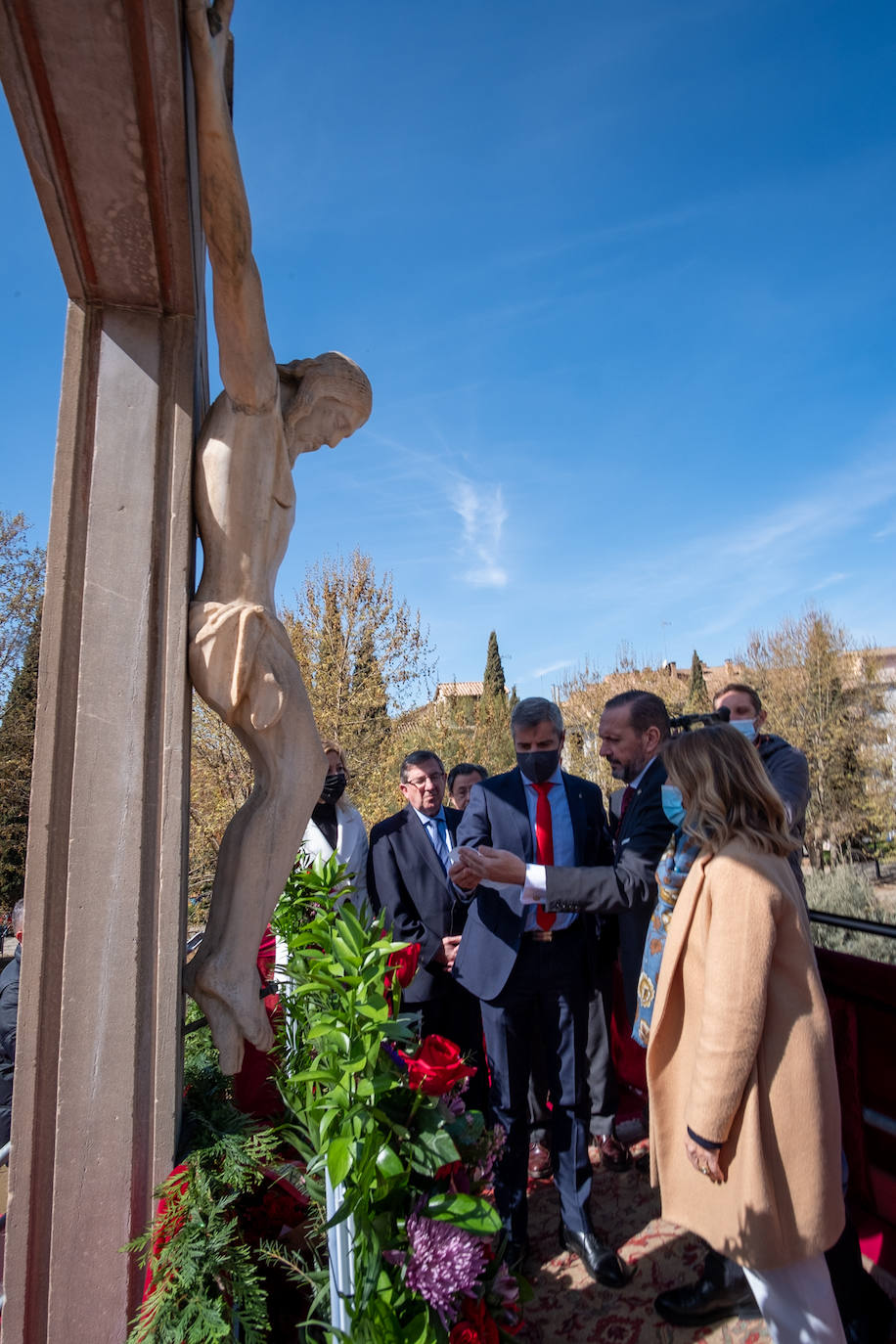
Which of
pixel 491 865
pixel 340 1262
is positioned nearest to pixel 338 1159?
pixel 340 1262

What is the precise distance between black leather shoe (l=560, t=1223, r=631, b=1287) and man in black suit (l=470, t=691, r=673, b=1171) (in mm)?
827

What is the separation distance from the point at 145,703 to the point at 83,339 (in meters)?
0.95

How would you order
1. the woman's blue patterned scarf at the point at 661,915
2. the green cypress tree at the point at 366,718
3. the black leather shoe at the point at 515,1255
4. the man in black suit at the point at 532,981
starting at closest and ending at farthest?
the woman's blue patterned scarf at the point at 661,915, the black leather shoe at the point at 515,1255, the man in black suit at the point at 532,981, the green cypress tree at the point at 366,718

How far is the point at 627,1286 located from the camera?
252 centimetres

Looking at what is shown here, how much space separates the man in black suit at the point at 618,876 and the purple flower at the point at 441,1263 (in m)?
1.11

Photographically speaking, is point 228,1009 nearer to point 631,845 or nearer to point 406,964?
point 406,964

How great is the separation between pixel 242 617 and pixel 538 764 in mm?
1400

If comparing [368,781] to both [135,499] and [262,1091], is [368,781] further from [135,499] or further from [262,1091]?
[135,499]

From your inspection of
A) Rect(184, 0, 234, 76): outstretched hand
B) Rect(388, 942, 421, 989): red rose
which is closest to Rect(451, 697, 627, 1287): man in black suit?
Rect(388, 942, 421, 989): red rose

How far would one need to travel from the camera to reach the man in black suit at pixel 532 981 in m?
2.60

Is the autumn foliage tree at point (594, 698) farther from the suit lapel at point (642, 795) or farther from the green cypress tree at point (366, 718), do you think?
the suit lapel at point (642, 795)

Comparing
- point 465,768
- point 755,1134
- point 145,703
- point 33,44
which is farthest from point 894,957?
point 33,44

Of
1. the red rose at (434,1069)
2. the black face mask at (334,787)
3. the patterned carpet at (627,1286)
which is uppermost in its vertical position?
the black face mask at (334,787)

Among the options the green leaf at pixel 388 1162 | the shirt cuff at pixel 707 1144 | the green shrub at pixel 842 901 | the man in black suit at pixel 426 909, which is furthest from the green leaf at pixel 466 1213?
the green shrub at pixel 842 901
